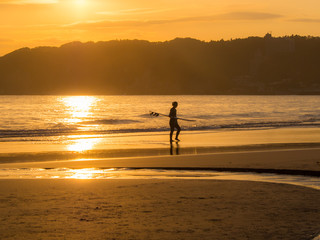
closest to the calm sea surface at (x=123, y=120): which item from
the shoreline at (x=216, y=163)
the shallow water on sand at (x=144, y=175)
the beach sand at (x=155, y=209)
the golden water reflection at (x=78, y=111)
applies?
the golden water reflection at (x=78, y=111)

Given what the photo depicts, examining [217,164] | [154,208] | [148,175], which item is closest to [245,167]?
[217,164]

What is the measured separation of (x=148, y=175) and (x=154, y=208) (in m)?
3.93

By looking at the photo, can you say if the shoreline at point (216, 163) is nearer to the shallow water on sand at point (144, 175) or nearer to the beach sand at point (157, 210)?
the shallow water on sand at point (144, 175)

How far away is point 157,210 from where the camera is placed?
8.16 metres

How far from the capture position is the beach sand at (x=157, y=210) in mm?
6871

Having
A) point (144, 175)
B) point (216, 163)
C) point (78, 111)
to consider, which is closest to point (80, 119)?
point (78, 111)

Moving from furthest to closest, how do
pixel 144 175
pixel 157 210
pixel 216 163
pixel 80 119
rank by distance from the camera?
pixel 80 119 < pixel 216 163 < pixel 144 175 < pixel 157 210

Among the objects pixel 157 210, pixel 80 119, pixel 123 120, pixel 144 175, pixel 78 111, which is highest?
pixel 78 111

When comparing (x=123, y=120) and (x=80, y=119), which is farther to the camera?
(x=80, y=119)

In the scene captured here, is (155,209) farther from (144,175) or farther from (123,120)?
(123,120)

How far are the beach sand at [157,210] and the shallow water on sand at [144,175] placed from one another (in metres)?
0.91

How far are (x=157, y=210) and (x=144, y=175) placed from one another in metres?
4.08

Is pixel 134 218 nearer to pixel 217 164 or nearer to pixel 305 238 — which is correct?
pixel 305 238

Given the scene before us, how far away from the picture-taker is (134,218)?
764cm
